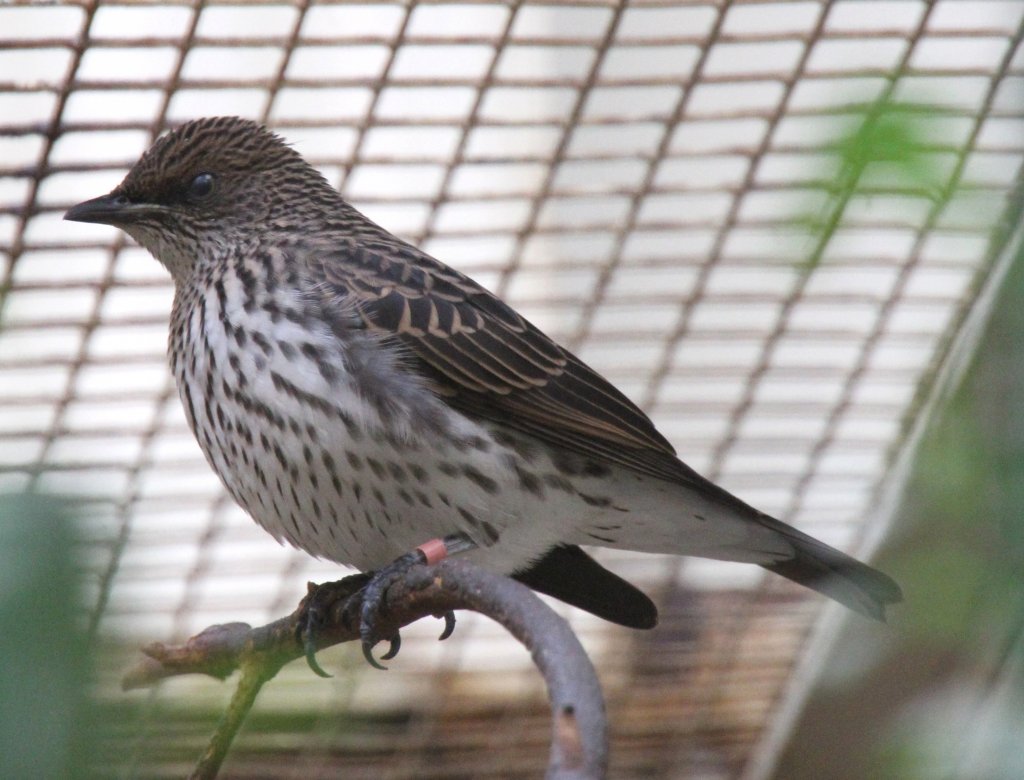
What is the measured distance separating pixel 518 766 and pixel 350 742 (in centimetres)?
63

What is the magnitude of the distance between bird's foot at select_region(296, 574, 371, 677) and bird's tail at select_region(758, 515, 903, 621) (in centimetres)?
104

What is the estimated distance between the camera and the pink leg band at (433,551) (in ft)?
10.4

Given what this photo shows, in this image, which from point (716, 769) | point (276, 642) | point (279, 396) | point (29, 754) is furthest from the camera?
point (716, 769)

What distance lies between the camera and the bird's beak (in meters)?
3.66

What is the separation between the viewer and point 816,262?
248cm

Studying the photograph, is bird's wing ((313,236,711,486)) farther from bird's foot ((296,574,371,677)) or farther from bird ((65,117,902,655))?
bird's foot ((296,574,371,677))

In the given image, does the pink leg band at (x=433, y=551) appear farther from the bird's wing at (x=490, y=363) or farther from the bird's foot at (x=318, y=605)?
the bird's wing at (x=490, y=363)

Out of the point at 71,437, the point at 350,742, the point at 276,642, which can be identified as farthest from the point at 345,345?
the point at 350,742

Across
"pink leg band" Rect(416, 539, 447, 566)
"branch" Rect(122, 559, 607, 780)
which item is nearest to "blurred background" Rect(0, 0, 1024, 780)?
"branch" Rect(122, 559, 607, 780)

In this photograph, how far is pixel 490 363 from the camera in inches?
138

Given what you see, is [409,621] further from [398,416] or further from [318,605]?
[398,416]

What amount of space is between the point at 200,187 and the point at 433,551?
136 centimetres

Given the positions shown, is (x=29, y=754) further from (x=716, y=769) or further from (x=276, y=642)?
(x=716, y=769)

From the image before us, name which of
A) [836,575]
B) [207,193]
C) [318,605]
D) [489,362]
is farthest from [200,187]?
[836,575]
